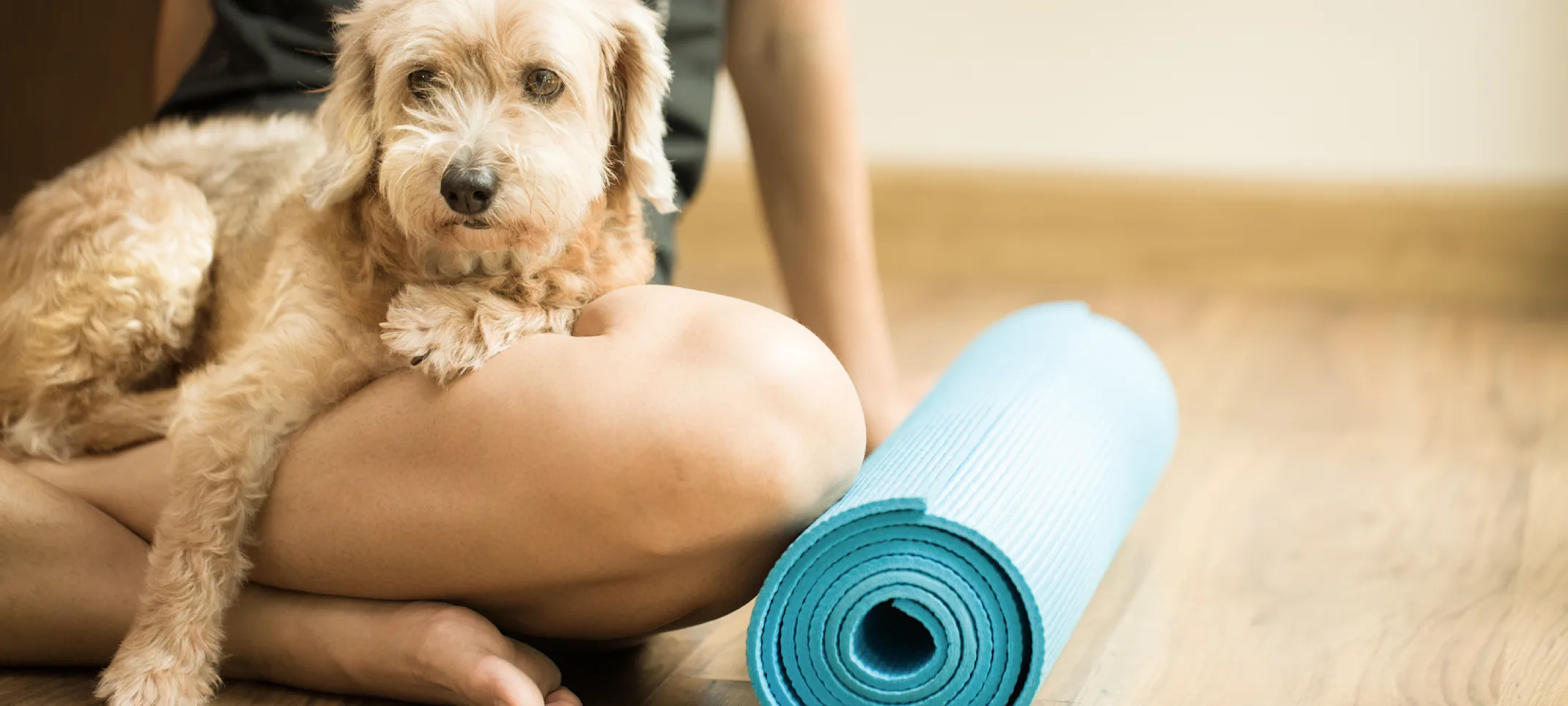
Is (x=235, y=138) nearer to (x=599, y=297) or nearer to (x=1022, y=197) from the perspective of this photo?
(x=599, y=297)

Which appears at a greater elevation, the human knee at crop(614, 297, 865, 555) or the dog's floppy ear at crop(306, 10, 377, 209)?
the dog's floppy ear at crop(306, 10, 377, 209)

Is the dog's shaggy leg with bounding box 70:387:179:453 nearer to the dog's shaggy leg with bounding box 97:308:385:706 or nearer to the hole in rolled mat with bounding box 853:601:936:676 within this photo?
the dog's shaggy leg with bounding box 97:308:385:706

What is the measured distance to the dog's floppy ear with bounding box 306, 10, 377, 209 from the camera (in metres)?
1.22

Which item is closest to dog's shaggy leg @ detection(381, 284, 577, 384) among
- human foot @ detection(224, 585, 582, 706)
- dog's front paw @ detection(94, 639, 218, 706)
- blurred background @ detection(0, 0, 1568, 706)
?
human foot @ detection(224, 585, 582, 706)

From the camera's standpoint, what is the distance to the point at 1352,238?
10.3ft

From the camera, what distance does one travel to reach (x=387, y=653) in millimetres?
1214

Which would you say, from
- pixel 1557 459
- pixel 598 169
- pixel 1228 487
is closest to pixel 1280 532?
pixel 1228 487

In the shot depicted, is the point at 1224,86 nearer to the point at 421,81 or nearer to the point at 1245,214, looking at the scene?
Result: the point at 1245,214

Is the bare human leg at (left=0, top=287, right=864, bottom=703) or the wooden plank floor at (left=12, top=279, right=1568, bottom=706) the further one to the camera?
the wooden plank floor at (left=12, top=279, right=1568, bottom=706)

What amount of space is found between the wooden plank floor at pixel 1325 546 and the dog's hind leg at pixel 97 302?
0.87ft

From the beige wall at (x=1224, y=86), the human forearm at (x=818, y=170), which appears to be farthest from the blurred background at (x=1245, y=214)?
the human forearm at (x=818, y=170)

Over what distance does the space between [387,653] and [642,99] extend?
537mm

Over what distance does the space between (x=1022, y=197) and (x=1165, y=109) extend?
0.37 meters

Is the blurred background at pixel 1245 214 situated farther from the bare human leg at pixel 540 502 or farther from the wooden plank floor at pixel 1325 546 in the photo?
the bare human leg at pixel 540 502
